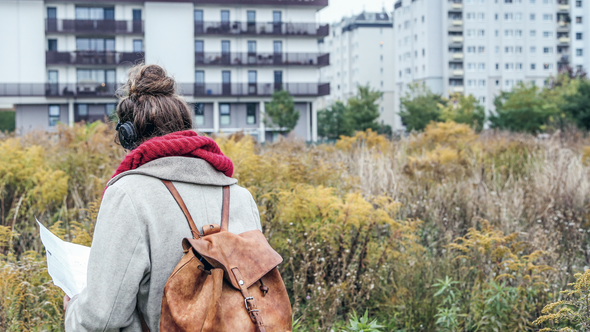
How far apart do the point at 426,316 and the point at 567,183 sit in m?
4.18

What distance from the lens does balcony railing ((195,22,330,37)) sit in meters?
45.8

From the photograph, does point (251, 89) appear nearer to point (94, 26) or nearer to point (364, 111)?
point (364, 111)

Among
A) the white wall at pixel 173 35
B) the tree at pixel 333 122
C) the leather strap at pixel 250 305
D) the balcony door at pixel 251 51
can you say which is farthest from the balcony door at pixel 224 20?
the leather strap at pixel 250 305

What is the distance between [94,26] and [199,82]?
9846 mm

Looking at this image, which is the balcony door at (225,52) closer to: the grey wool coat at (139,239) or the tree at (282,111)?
the tree at (282,111)

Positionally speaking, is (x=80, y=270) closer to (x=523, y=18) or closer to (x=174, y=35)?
(x=174, y=35)

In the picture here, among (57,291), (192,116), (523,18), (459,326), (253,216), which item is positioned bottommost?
(459,326)

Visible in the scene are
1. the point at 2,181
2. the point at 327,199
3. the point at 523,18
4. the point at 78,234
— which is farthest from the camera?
→ the point at 523,18

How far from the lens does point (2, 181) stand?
6.22 m

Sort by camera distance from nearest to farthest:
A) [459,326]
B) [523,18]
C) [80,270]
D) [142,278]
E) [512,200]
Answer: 1. [142,278]
2. [80,270]
3. [459,326]
4. [512,200]
5. [523,18]

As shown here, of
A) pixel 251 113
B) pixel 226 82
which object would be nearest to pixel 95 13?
pixel 226 82

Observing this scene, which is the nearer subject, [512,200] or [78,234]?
[78,234]

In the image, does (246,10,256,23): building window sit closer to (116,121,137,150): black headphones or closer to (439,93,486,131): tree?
(439,93,486,131): tree

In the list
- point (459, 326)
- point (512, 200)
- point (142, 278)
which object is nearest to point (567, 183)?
point (512, 200)
